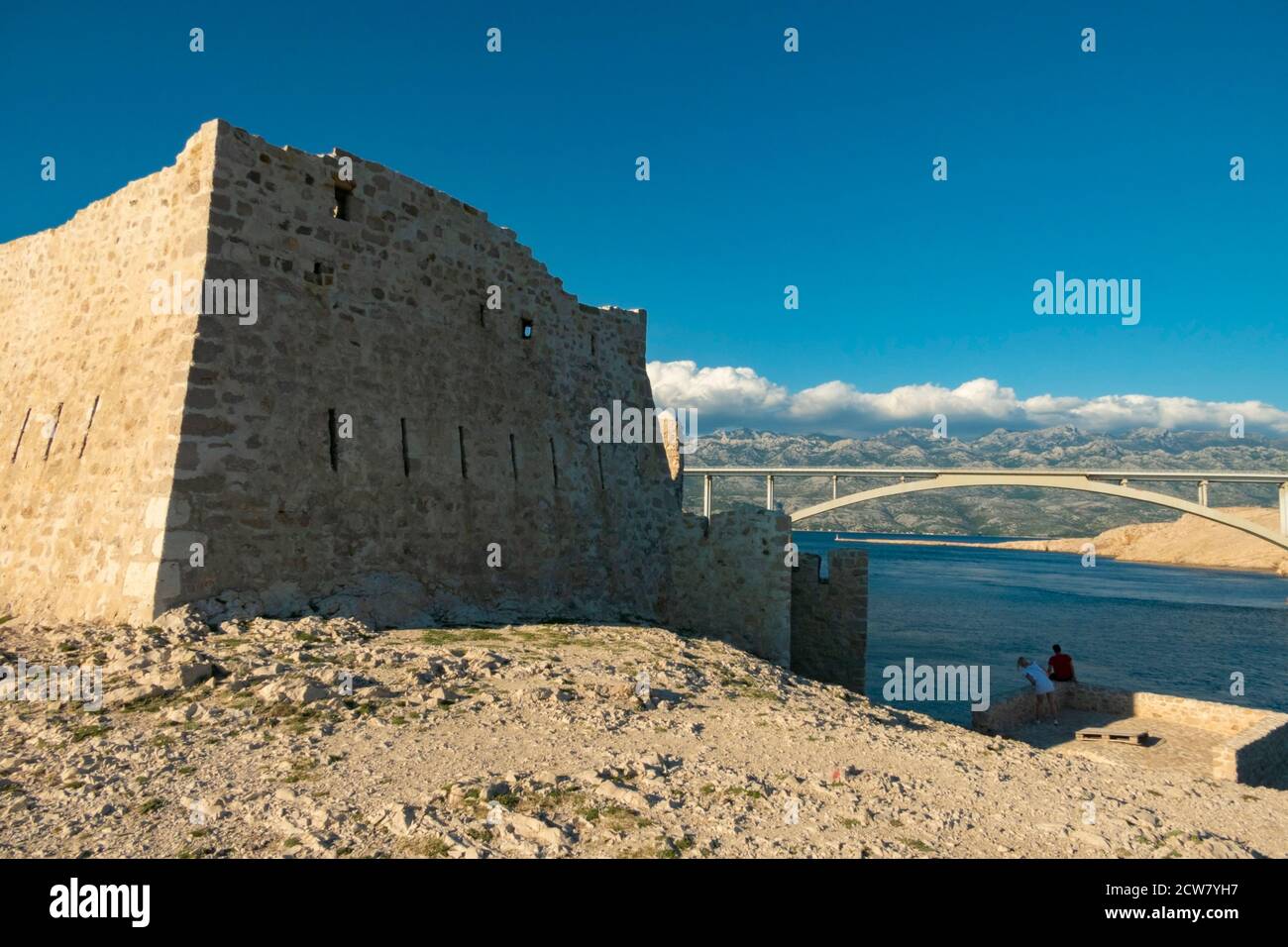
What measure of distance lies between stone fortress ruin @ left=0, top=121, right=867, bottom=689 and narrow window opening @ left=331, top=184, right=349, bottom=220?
0.03 meters

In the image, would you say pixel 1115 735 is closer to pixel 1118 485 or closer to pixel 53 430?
pixel 53 430

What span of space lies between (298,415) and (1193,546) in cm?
13387

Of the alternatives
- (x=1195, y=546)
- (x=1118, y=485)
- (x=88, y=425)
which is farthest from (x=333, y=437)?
(x=1195, y=546)

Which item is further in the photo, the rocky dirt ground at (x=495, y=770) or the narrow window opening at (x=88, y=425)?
the narrow window opening at (x=88, y=425)

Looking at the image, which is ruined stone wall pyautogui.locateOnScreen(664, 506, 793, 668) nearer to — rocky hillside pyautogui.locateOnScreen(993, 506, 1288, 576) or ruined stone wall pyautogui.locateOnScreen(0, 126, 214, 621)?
ruined stone wall pyautogui.locateOnScreen(0, 126, 214, 621)

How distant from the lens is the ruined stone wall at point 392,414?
9.45 metres

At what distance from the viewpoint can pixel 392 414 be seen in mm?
11477

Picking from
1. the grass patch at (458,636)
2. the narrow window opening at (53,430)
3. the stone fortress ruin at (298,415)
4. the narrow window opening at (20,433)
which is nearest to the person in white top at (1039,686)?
the stone fortress ruin at (298,415)

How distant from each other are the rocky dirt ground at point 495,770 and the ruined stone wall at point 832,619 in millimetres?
7526

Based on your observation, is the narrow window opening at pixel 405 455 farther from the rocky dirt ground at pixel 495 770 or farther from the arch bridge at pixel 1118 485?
the arch bridge at pixel 1118 485

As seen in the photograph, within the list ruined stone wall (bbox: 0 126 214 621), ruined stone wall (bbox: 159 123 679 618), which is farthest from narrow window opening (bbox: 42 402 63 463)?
ruined stone wall (bbox: 159 123 679 618)
